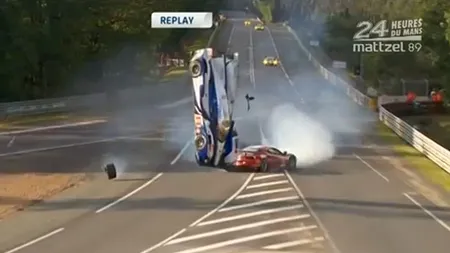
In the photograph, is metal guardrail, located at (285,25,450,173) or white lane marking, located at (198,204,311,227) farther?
metal guardrail, located at (285,25,450,173)

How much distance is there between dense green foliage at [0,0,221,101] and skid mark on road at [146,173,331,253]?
5061 cm

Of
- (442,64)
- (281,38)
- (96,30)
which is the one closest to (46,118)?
(96,30)

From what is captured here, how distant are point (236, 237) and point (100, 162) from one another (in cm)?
2104

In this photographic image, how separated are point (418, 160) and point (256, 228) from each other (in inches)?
960

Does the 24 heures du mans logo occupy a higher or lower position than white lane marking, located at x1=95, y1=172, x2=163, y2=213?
higher

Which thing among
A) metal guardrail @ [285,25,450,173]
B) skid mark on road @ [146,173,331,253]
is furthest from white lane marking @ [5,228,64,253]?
metal guardrail @ [285,25,450,173]

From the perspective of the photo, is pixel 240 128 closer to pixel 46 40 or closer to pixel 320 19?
→ pixel 46 40

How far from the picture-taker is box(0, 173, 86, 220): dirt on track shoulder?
32.4m

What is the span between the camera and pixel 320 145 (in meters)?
54.7

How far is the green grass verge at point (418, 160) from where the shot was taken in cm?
4134

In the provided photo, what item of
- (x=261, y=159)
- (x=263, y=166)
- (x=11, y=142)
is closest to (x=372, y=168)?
(x=263, y=166)

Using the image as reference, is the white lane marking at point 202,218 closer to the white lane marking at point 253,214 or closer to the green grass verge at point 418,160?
the white lane marking at point 253,214

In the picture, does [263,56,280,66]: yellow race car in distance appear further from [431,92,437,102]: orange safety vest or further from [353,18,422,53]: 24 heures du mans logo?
[431,92,437,102]: orange safety vest

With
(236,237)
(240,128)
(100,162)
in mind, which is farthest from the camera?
(240,128)
